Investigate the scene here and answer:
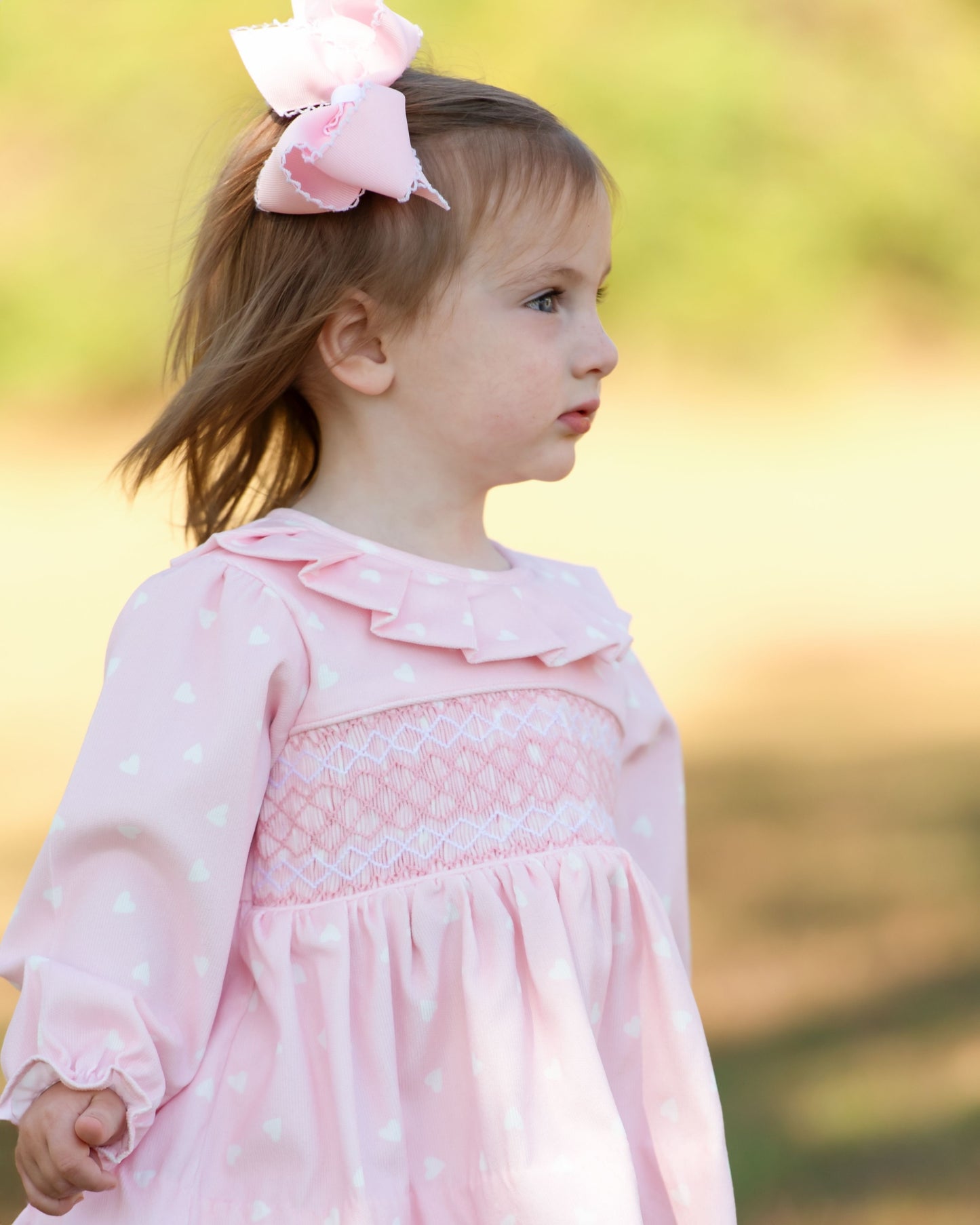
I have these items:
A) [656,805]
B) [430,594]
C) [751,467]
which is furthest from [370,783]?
[751,467]

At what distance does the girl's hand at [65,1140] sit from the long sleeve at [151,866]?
1cm

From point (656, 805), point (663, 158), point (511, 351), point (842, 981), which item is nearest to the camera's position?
point (511, 351)

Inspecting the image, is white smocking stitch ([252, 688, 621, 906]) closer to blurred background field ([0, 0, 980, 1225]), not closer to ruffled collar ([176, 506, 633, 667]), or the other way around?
ruffled collar ([176, 506, 633, 667])

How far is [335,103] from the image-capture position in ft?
4.20

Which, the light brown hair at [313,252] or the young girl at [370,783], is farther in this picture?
the light brown hair at [313,252]

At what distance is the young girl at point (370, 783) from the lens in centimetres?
116

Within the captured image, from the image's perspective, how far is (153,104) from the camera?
7996 mm

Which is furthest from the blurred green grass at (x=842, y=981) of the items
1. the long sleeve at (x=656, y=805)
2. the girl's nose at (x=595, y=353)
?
the girl's nose at (x=595, y=353)

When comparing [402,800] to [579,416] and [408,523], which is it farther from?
[579,416]

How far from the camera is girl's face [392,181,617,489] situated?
1.31 metres

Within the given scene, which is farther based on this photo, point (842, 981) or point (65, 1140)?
point (842, 981)

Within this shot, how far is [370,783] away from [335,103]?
540 mm

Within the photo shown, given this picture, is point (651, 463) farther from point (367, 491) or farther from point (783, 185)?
point (367, 491)

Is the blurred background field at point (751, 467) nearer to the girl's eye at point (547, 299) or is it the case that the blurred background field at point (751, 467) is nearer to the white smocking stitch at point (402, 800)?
the girl's eye at point (547, 299)
